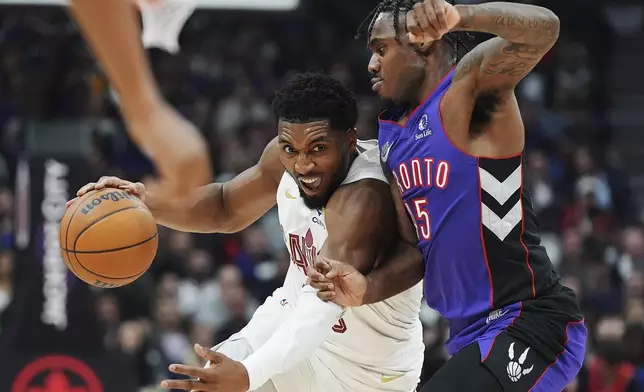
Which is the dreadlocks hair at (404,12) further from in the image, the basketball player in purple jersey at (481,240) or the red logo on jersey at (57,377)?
the red logo on jersey at (57,377)

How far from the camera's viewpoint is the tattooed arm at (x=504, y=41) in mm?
4051

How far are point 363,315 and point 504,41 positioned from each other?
1455 mm

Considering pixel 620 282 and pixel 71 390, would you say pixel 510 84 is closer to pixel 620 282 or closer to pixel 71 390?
pixel 71 390

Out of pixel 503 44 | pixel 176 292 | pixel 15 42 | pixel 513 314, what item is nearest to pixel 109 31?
pixel 503 44

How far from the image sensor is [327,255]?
183 inches

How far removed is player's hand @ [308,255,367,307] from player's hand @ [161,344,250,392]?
18.2 inches

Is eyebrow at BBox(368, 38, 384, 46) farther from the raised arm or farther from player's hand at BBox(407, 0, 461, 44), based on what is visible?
player's hand at BBox(407, 0, 461, 44)

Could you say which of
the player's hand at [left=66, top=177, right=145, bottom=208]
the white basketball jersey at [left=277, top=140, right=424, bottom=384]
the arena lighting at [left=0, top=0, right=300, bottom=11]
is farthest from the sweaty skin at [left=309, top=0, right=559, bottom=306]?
the arena lighting at [left=0, top=0, right=300, bottom=11]

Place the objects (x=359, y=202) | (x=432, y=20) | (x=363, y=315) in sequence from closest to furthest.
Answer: (x=432, y=20) → (x=359, y=202) → (x=363, y=315)

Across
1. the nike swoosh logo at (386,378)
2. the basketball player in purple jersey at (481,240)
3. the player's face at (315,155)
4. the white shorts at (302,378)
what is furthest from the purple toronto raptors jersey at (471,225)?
the white shorts at (302,378)

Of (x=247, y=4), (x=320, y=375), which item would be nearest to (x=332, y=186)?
(x=320, y=375)

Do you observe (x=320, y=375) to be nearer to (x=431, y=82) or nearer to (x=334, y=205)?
(x=334, y=205)

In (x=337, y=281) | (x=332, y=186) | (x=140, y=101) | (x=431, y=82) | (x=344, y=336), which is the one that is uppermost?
(x=140, y=101)

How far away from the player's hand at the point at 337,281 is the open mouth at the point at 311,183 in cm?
37
